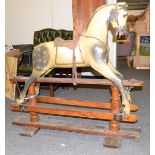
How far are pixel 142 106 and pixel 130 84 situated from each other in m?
1.33

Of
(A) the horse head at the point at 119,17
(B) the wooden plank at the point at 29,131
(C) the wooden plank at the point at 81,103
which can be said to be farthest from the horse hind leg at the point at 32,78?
(A) the horse head at the point at 119,17

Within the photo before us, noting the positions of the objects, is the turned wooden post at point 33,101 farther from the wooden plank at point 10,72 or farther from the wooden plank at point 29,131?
the wooden plank at point 10,72

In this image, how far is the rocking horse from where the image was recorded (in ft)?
7.74

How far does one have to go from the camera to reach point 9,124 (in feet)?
10.1

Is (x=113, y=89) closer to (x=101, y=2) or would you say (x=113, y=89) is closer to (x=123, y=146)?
(x=123, y=146)

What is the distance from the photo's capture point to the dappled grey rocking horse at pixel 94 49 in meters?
2.30

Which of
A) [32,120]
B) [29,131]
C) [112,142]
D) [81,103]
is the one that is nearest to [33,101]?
[32,120]

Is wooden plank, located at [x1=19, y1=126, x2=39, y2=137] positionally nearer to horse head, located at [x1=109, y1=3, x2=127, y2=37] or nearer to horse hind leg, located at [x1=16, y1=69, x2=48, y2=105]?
horse hind leg, located at [x1=16, y1=69, x2=48, y2=105]

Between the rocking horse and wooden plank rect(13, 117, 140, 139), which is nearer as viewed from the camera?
the rocking horse

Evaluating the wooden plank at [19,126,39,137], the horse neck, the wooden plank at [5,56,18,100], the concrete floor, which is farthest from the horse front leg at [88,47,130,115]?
the wooden plank at [5,56,18,100]

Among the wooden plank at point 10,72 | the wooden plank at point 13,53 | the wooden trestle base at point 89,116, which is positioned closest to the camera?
the wooden trestle base at point 89,116

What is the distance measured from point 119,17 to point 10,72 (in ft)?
7.61

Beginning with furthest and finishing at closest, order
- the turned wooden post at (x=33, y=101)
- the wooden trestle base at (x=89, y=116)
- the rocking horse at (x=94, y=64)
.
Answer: the turned wooden post at (x=33, y=101) < the wooden trestle base at (x=89, y=116) < the rocking horse at (x=94, y=64)
